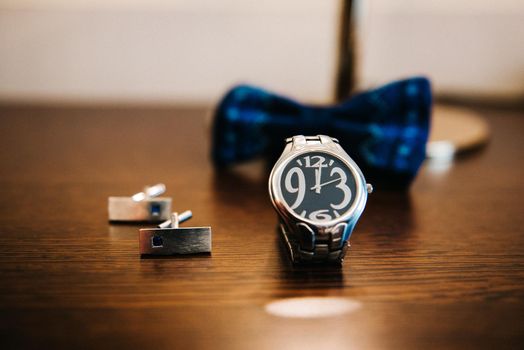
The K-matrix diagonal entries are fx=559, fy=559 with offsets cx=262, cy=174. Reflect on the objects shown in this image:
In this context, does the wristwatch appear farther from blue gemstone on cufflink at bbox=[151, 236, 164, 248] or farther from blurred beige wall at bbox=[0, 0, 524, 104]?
blurred beige wall at bbox=[0, 0, 524, 104]

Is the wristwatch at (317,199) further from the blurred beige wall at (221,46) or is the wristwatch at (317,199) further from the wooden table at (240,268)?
the blurred beige wall at (221,46)

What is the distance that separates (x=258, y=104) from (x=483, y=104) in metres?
0.63

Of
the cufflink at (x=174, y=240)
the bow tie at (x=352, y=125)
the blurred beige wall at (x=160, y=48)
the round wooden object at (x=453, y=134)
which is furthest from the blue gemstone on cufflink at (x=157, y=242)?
the blurred beige wall at (x=160, y=48)

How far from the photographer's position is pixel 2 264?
1.42ft

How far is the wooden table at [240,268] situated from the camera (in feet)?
1.14

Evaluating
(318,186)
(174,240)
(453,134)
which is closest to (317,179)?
(318,186)

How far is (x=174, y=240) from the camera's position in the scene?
0.45 metres

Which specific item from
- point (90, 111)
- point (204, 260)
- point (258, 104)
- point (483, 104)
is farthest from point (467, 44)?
point (204, 260)

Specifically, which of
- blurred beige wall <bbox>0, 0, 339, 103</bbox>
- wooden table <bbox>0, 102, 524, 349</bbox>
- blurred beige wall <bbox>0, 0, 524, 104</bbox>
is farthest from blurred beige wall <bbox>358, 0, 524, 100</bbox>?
wooden table <bbox>0, 102, 524, 349</bbox>

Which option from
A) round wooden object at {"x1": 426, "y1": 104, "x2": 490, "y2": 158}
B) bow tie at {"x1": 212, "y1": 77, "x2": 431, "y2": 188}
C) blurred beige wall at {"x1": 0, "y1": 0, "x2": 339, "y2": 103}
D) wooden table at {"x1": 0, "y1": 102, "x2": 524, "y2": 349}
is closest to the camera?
wooden table at {"x1": 0, "y1": 102, "x2": 524, "y2": 349}

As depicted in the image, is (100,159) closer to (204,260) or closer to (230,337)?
(204,260)

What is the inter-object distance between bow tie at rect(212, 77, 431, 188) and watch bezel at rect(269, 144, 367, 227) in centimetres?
20

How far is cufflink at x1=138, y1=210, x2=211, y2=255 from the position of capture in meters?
0.45

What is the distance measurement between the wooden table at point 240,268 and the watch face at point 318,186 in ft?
0.16
